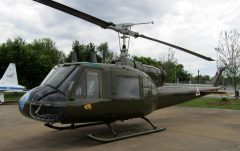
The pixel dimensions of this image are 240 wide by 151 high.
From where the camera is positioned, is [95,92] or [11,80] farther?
[11,80]

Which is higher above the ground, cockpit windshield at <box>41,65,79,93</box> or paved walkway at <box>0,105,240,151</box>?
cockpit windshield at <box>41,65,79,93</box>

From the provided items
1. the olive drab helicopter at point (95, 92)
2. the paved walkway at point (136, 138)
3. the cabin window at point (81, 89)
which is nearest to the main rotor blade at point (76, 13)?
the olive drab helicopter at point (95, 92)

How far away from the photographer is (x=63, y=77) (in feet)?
31.7

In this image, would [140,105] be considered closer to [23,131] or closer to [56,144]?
[56,144]

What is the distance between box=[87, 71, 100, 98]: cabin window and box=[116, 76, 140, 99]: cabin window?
2.82 feet

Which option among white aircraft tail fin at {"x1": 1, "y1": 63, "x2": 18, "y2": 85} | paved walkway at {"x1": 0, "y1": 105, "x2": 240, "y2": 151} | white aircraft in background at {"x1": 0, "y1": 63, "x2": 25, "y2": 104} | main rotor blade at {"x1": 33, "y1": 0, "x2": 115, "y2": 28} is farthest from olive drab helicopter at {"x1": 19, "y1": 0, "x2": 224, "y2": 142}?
white aircraft tail fin at {"x1": 1, "y1": 63, "x2": 18, "y2": 85}

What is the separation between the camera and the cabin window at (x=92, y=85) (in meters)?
9.89

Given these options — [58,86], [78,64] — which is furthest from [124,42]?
[58,86]

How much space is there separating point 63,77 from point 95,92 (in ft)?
3.59

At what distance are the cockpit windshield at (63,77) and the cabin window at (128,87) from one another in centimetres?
173

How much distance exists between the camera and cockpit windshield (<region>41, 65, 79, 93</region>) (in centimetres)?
942

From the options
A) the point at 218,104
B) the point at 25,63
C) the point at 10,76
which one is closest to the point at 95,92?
the point at 218,104

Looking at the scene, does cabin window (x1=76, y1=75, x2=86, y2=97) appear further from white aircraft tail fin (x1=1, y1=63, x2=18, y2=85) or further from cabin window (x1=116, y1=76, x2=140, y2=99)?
white aircraft tail fin (x1=1, y1=63, x2=18, y2=85)

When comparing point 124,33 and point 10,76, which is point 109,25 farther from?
point 10,76
